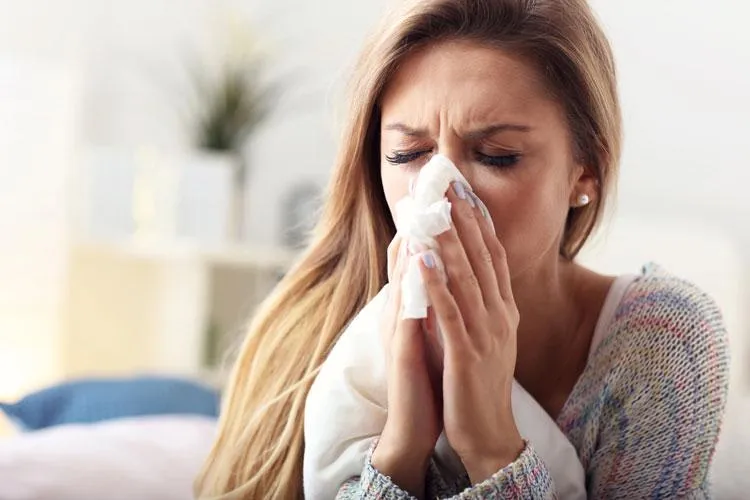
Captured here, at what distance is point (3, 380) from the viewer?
9.07 feet

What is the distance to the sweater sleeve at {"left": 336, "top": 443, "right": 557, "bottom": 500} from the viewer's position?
1.07 m

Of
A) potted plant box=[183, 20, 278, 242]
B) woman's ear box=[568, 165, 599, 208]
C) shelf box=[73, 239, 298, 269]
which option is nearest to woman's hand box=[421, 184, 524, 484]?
woman's ear box=[568, 165, 599, 208]

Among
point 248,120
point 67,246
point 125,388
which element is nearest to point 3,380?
point 67,246

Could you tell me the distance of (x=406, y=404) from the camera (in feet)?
3.69

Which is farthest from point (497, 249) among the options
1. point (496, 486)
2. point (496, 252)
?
point (496, 486)

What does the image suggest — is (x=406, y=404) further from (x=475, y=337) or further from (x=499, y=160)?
(x=499, y=160)

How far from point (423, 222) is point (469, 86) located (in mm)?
194

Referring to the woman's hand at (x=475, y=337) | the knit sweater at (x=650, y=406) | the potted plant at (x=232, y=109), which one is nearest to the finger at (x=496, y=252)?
the woman's hand at (x=475, y=337)

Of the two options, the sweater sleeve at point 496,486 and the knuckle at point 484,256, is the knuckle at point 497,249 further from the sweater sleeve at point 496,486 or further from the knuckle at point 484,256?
the sweater sleeve at point 496,486

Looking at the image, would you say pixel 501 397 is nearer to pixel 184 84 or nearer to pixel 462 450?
pixel 462 450

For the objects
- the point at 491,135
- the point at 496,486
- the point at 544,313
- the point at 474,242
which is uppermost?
the point at 491,135

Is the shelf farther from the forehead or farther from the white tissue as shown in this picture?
the white tissue

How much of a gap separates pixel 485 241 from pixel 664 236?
6.50ft

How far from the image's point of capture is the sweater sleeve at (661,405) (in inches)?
47.8
